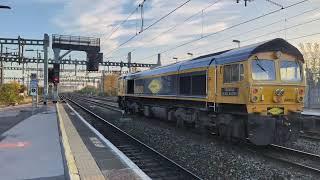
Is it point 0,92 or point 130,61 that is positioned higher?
point 130,61

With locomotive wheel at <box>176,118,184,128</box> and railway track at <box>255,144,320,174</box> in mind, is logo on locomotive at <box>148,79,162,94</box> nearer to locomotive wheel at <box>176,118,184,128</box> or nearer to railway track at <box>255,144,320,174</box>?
locomotive wheel at <box>176,118,184,128</box>

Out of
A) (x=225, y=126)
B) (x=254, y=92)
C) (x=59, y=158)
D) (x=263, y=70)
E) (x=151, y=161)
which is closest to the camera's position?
(x=59, y=158)

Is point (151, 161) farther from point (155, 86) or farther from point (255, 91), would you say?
point (155, 86)

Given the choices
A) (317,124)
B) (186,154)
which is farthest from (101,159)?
(317,124)

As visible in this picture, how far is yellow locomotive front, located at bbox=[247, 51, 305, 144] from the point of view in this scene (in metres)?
14.2

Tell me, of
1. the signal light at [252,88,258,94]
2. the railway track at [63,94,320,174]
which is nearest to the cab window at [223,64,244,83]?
the signal light at [252,88,258,94]

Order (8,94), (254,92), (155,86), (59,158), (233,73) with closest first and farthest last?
(59,158), (254,92), (233,73), (155,86), (8,94)

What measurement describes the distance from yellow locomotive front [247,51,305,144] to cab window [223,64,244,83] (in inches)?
16.9

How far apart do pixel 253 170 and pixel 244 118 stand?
11.6 ft

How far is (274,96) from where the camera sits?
14.8 metres

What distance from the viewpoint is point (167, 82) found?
23.4m

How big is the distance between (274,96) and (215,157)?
10.0 ft

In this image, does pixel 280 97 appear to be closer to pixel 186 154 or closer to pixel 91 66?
pixel 186 154

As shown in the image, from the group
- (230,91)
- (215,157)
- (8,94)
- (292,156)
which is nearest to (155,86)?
(230,91)
